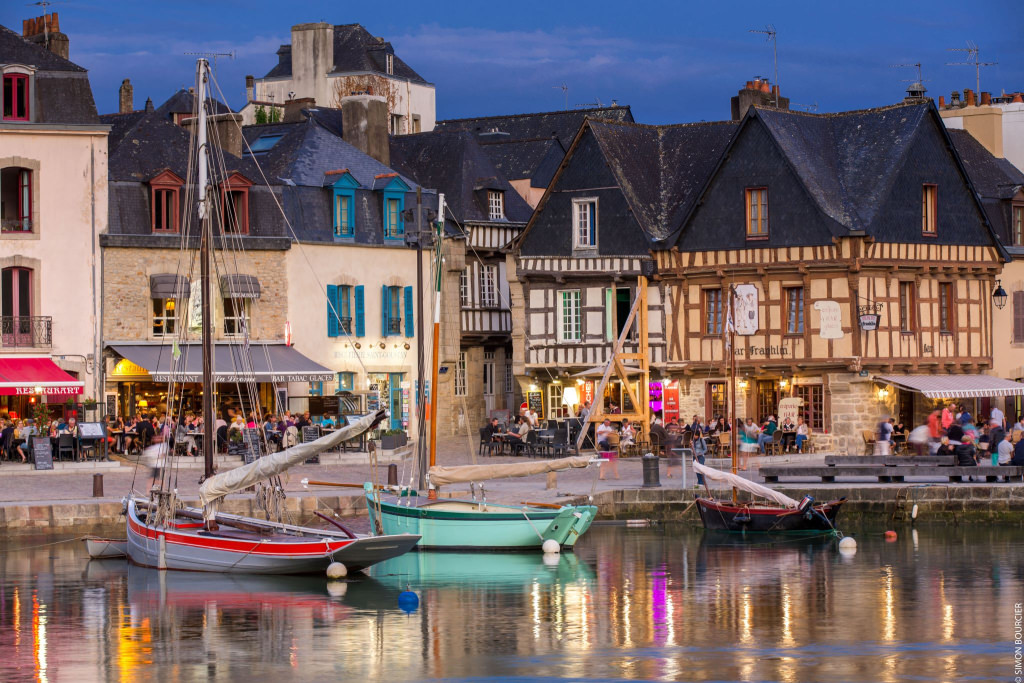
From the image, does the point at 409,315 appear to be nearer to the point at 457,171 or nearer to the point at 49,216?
the point at 457,171

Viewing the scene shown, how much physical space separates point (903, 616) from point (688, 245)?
23.0 m

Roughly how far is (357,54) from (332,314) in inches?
1088

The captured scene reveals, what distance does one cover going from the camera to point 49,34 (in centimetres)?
4550

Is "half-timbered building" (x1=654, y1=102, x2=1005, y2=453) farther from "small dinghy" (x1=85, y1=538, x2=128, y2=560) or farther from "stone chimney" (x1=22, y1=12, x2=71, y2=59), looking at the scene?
"small dinghy" (x1=85, y1=538, x2=128, y2=560)

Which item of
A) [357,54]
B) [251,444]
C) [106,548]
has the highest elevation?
[357,54]

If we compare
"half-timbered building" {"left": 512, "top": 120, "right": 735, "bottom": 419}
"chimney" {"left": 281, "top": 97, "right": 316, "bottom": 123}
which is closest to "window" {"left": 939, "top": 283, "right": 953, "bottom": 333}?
"half-timbered building" {"left": 512, "top": 120, "right": 735, "bottom": 419}

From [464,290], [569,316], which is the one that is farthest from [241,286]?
[569,316]

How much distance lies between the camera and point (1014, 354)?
156 feet

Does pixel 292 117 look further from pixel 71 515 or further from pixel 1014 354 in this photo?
pixel 71 515

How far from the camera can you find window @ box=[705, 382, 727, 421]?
43.6 meters

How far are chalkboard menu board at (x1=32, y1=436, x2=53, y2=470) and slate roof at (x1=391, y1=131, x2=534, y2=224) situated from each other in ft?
54.3

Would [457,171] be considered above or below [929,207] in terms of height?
above

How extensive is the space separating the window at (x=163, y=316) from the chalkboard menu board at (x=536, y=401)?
9433 millimetres

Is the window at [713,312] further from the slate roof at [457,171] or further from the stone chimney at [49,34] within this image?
the stone chimney at [49,34]
